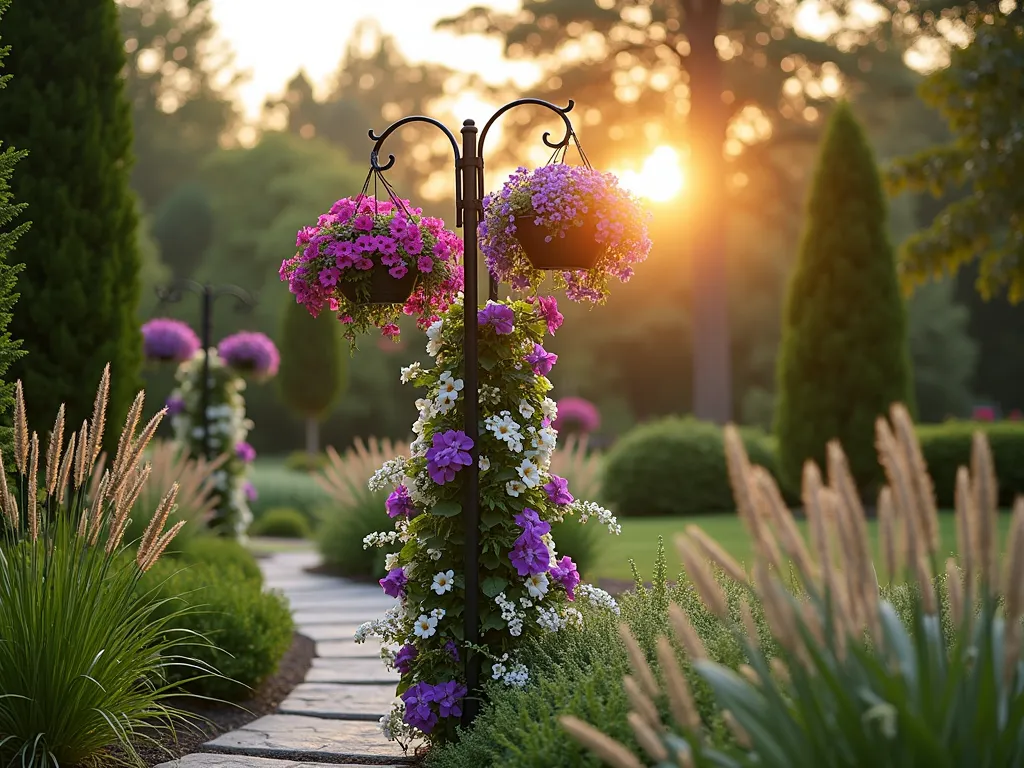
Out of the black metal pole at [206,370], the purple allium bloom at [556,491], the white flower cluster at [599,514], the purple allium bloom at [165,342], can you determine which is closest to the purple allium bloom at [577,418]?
the black metal pole at [206,370]

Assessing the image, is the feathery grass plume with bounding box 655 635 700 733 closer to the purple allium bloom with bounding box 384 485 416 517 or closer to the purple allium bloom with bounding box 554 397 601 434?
the purple allium bloom with bounding box 384 485 416 517

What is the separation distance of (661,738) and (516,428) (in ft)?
6.15

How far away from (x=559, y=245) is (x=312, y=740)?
6.91 feet

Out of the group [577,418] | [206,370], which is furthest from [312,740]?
[577,418]

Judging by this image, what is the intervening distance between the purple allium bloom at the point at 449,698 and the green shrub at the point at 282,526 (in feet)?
43.4

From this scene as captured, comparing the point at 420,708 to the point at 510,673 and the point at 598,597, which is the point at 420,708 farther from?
the point at 598,597

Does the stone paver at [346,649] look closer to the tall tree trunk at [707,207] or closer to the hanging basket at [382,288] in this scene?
the hanging basket at [382,288]

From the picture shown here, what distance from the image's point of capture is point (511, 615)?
377cm

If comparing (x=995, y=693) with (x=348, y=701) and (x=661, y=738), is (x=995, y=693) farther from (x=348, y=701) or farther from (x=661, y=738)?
(x=348, y=701)

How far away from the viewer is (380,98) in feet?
153

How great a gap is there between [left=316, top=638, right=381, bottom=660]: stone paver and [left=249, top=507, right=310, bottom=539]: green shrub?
1041 centimetres

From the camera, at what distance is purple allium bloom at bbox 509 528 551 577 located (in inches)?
150

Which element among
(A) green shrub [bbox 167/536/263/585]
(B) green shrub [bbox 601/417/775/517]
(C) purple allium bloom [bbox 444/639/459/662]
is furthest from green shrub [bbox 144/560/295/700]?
(B) green shrub [bbox 601/417/775/517]

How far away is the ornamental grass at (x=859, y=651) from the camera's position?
1.86 meters
